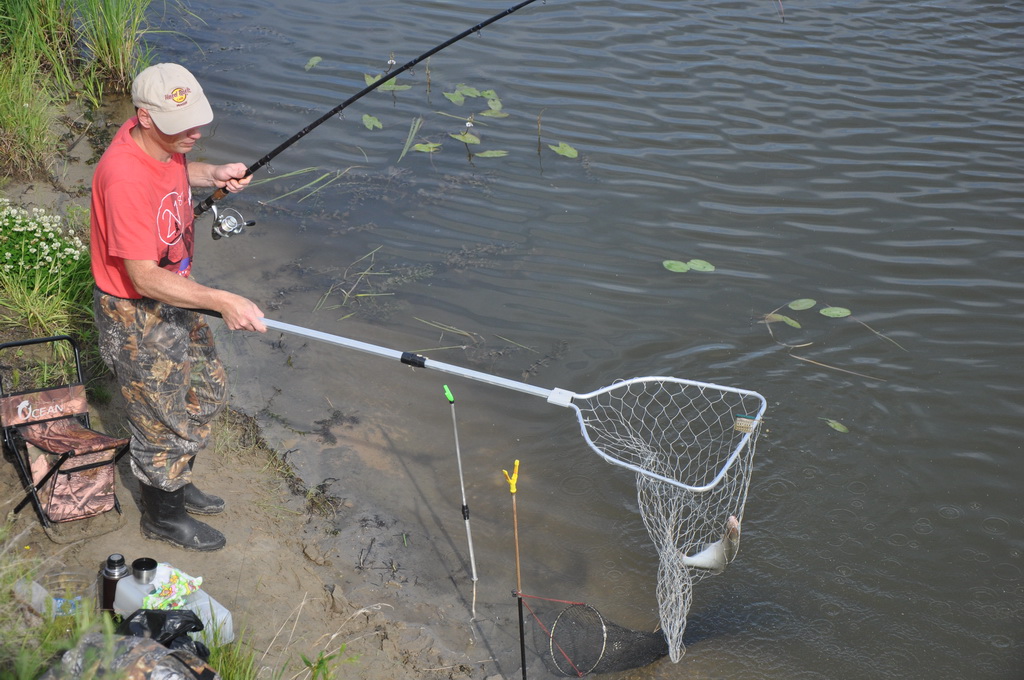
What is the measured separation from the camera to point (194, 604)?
3389 mm

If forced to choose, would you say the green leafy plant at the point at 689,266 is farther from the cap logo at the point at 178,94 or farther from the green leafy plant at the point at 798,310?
the cap logo at the point at 178,94

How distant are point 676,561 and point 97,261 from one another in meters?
2.55

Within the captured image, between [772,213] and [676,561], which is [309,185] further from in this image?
[676,561]

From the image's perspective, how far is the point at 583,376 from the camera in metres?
5.61

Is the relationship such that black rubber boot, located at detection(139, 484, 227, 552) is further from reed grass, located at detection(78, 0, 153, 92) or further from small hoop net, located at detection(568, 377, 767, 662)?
reed grass, located at detection(78, 0, 153, 92)

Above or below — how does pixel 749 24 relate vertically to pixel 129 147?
below

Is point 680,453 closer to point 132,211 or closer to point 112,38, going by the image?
point 132,211

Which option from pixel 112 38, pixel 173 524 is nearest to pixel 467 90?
pixel 112 38

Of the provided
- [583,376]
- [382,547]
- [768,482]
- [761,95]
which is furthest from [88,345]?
[761,95]

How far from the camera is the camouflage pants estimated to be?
3564 mm

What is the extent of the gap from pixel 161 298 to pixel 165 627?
1162mm

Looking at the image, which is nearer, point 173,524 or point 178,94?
point 178,94

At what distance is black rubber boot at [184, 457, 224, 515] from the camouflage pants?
320 millimetres

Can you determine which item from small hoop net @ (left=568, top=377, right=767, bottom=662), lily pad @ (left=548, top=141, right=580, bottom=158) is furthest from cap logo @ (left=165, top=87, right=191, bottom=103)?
lily pad @ (left=548, top=141, right=580, bottom=158)
